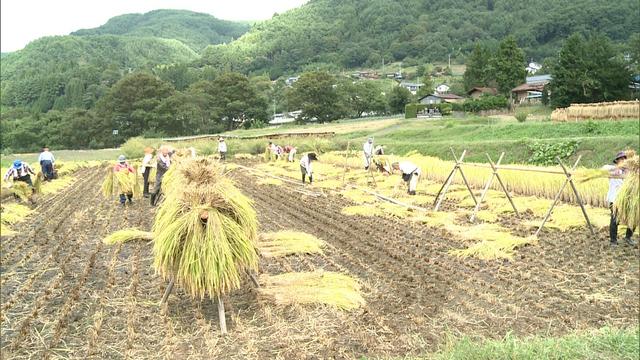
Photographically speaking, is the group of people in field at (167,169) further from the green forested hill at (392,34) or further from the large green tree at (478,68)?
the green forested hill at (392,34)

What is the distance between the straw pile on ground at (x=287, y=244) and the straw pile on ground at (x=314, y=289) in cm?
136

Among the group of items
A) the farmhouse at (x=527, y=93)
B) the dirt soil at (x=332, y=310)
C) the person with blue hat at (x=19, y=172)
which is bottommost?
the dirt soil at (x=332, y=310)

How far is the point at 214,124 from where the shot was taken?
67.8m

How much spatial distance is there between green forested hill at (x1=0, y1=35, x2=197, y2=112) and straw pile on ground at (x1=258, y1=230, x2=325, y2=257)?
300 ft

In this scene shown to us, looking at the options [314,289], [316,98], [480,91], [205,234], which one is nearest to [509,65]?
[480,91]

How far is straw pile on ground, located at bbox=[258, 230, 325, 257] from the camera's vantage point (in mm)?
8469

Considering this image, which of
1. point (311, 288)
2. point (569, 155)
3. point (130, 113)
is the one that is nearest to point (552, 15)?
point (130, 113)

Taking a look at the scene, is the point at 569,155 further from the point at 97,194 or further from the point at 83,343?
the point at 83,343

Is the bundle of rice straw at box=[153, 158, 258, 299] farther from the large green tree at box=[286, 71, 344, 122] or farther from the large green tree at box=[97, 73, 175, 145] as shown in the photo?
the large green tree at box=[97, 73, 175, 145]

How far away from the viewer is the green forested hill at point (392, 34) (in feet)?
390

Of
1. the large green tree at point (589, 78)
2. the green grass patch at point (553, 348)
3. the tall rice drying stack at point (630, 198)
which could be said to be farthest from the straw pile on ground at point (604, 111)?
the green grass patch at point (553, 348)

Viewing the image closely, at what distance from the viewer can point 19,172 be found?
49.1ft

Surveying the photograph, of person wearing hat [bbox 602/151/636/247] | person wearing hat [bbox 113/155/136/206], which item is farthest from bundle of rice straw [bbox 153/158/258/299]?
person wearing hat [bbox 113/155/136/206]

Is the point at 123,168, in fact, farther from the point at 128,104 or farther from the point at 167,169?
the point at 128,104
